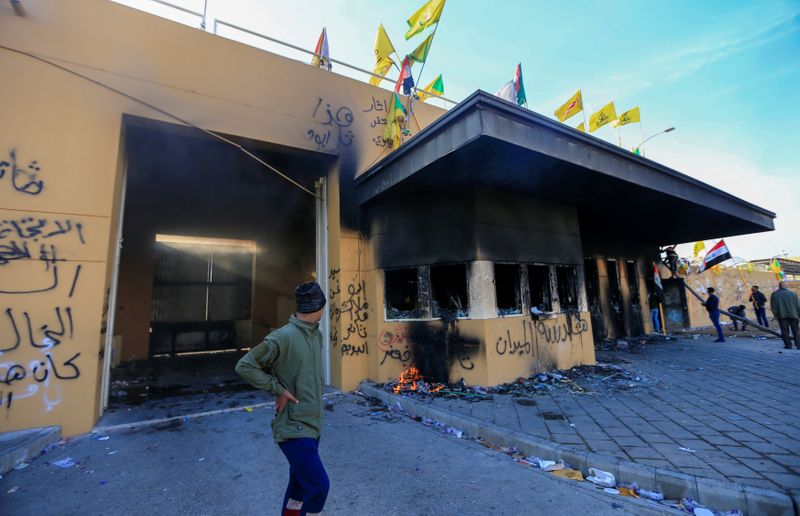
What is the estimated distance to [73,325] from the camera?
4.68 meters

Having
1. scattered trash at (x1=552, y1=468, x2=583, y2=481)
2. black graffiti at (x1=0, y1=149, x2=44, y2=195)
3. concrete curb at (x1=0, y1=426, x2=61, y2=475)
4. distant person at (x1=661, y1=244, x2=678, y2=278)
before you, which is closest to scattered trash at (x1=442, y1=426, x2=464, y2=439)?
scattered trash at (x1=552, y1=468, x2=583, y2=481)

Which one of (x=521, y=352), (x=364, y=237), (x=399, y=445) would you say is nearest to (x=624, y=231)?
(x=521, y=352)

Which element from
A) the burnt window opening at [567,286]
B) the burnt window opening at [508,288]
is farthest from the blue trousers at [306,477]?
the burnt window opening at [567,286]

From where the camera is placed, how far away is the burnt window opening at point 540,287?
23.8 feet

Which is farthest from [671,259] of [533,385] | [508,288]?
[533,385]

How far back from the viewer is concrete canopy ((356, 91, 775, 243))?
4473 mm

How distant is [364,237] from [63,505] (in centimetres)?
546

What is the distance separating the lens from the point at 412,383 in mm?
6426

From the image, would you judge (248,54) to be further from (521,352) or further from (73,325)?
(521,352)

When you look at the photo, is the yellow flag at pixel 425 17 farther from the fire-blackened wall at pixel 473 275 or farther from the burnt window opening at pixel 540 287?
the burnt window opening at pixel 540 287

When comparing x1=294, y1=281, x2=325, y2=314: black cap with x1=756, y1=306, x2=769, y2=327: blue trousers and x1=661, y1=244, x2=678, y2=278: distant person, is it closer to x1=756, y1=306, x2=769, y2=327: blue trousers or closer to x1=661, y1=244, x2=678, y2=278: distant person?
x1=661, y1=244, x2=678, y2=278: distant person

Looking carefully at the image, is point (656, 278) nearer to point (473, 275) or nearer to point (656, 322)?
point (656, 322)

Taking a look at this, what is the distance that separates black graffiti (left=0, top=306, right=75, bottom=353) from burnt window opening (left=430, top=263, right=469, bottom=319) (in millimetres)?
5448

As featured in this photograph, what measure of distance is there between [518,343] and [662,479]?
3464mm
